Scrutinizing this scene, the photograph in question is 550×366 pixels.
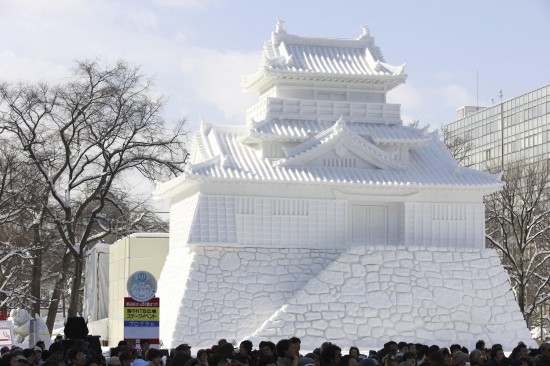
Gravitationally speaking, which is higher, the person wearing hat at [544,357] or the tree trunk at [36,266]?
the tree trunk at [36,266]

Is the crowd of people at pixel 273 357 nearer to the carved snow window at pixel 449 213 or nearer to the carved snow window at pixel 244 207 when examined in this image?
the carved snow window at pixel 244 207

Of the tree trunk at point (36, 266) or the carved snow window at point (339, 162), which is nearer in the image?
the carved snow window at point (339, 162)

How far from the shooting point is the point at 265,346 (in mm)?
17516

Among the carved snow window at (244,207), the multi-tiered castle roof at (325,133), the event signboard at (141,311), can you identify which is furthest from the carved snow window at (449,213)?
the event signboard at (141,311)

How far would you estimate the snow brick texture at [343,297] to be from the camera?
38031 mm

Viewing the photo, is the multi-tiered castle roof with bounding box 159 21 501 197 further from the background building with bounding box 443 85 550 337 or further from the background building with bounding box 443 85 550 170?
the background building with bounding box 443 85 550 170

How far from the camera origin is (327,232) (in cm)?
4047

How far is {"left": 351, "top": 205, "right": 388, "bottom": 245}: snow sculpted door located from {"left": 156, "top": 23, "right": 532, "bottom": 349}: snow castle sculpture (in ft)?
0.12

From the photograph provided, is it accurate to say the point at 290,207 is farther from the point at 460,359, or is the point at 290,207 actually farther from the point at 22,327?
the point at 460,359

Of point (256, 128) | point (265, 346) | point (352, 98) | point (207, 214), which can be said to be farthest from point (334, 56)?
point (265, 346)

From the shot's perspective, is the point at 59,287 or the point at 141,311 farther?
the point at 59,287

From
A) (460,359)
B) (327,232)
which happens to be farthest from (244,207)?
(460,359)

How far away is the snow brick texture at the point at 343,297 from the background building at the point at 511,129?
5423 centimetres

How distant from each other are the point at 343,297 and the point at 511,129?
225ft
